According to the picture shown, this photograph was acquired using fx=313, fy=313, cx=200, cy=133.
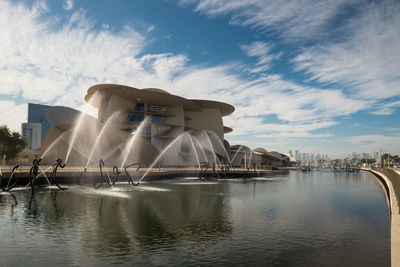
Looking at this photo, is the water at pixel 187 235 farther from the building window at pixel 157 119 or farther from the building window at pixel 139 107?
the building window at pixel 139 107

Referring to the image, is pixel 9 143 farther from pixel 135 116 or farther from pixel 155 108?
pixel 155 108

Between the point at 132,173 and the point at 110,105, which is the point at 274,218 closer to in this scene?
the point at 132,173

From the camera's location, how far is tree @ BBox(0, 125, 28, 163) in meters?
51.4

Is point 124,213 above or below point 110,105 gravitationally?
below

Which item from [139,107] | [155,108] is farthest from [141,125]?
[155,108]

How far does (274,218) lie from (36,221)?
10238 mm

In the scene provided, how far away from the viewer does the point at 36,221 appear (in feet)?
42.0

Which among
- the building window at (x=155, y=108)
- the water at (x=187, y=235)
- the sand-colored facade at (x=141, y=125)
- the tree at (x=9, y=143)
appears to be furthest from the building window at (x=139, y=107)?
the water at (x=187, y=235)

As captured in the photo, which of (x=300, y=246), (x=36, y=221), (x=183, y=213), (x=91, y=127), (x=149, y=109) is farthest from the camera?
(x=149, y=109)

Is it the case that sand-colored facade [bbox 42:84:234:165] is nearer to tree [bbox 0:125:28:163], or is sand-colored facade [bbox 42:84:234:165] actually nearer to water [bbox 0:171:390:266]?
tree [bbox 0:125:28:163]

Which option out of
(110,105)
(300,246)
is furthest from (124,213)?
(110,105)

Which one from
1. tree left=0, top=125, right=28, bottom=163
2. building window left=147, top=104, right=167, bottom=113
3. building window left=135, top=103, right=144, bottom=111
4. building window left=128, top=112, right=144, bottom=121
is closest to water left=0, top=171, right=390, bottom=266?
tree left=0, top=125, right=28, bottom=163

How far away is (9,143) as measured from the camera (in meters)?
52.6

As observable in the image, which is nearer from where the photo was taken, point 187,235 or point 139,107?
point 187,235
